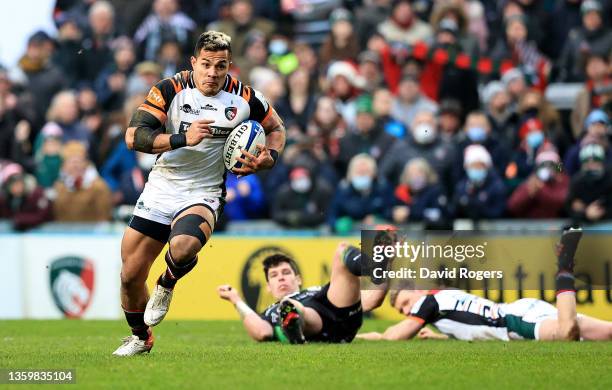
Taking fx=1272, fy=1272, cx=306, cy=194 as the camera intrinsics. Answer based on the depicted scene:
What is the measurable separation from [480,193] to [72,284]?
599cm

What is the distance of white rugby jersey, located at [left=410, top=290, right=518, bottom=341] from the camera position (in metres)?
13.5

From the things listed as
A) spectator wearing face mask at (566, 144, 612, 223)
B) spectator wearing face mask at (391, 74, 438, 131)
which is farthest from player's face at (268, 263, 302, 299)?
spectator wearing face mask at (391, 74, 438, 131)

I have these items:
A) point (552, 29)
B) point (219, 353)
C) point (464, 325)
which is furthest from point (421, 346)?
point (552, 29)

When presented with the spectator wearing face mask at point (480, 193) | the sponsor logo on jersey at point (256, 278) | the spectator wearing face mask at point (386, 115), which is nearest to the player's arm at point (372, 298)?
the sponsor logo on jersey at point (256, 278)

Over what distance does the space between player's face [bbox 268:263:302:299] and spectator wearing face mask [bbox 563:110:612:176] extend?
584 centimetres

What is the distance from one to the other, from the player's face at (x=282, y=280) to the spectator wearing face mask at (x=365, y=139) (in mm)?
5878

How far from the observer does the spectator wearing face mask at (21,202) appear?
1919 centimetres

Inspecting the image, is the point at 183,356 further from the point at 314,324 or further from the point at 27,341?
the point at 27,341

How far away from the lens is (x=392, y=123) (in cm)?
1961

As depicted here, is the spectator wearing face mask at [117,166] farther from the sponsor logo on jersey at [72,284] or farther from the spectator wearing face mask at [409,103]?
the spectator wearing face mask at [409,103]

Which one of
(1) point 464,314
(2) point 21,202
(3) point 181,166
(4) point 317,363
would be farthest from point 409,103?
(4) point 317,363

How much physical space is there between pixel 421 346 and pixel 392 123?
24.3ft

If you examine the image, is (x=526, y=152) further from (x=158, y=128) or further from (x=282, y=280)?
(x=158, y=128)

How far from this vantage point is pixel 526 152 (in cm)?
1850
